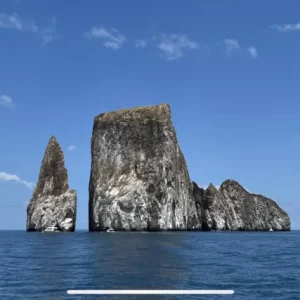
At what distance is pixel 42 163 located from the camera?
452 ft

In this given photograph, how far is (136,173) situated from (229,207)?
6210 cm

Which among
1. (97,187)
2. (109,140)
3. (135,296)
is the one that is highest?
(109,140)

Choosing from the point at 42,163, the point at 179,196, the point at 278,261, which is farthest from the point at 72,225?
the point at 278,261

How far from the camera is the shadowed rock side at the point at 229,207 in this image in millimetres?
170875

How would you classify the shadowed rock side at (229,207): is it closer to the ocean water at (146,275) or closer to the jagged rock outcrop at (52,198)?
the jagged rock outcrop at (52,198)

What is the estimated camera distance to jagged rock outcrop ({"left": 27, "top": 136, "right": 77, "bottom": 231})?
414ft

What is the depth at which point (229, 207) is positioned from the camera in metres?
181

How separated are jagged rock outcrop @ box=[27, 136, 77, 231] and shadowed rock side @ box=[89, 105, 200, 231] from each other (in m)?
8.41

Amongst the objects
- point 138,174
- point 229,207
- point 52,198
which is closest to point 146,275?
point 138,174

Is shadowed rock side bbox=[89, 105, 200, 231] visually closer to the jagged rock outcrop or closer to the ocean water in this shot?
the jagged rock outcrop

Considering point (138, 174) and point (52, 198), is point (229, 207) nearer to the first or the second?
point (138, 174)

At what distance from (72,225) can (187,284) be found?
99729 mm

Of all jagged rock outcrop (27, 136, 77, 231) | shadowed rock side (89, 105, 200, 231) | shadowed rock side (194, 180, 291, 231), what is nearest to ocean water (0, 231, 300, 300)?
shadowed rock side (89, 105, 200, 231)

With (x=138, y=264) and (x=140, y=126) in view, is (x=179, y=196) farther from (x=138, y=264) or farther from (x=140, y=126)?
(x=138, y=264)
